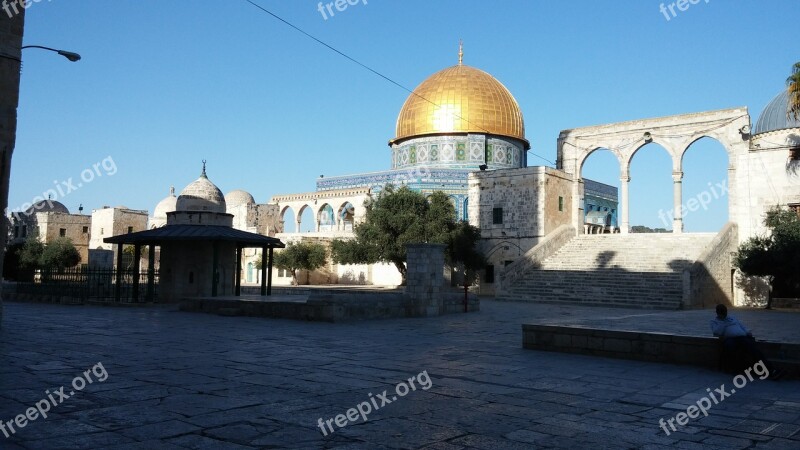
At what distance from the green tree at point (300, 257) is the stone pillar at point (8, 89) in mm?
25500

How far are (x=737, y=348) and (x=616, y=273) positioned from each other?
17.2 m

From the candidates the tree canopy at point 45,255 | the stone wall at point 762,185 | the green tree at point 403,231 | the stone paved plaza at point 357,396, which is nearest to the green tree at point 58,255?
the tree canopy at point 45,255

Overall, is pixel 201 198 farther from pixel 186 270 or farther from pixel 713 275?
pixel 713 275

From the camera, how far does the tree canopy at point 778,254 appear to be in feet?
66.5

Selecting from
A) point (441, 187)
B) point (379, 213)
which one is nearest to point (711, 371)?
point (379, 213)

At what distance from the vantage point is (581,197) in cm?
3247

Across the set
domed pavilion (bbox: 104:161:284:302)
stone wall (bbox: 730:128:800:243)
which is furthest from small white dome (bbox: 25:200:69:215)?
stone wall (bbox: 730:128:800:243)

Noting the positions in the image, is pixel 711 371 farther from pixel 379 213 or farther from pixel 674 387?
pixel 379 213

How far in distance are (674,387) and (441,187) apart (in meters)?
31.6

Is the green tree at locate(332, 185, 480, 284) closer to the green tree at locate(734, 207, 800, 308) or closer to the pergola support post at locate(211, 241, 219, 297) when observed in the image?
the pergola support post at locate(211, 241, 219, 297)

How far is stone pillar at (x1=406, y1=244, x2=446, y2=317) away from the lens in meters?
16.4

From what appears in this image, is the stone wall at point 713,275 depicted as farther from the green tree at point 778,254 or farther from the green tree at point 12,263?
the green tree at point 12,263

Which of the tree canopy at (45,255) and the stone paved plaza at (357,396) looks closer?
the stone paved plaza at (357,396)

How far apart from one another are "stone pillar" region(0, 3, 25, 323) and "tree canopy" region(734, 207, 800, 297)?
21.2m
